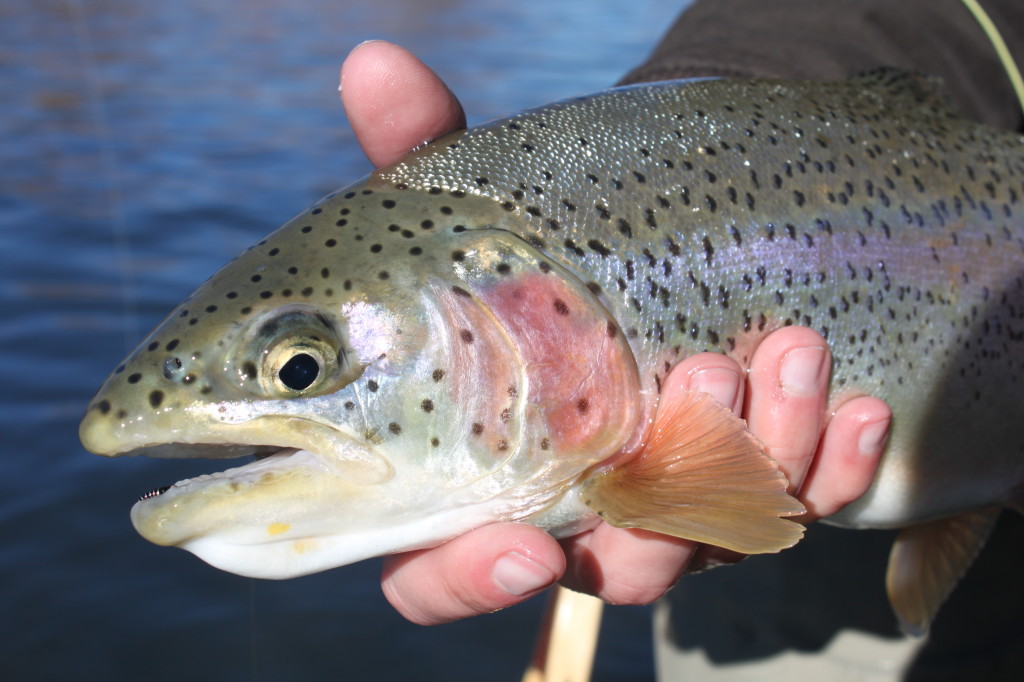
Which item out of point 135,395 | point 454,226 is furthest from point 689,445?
point 135,395

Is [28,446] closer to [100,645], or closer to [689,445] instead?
[100,645]

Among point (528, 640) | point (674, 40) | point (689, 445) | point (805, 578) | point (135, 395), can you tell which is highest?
point (674, 40)

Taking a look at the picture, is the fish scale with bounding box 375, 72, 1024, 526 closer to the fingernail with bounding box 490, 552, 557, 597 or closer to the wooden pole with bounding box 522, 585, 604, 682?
the fingernail with bounding box 490, 552, 557, 597

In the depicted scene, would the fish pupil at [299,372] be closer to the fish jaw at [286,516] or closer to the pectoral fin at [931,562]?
the fish jaw at [286,516]

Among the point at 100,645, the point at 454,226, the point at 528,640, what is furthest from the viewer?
the point at 528,640

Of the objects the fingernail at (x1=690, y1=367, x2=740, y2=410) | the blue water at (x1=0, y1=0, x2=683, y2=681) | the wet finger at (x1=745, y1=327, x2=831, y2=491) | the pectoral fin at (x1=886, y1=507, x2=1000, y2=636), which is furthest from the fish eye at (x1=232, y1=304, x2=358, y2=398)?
the blue water at (x1=0, y1=0, x2=683, y2=681)

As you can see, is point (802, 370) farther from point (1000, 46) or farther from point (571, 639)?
point (1000, 46)

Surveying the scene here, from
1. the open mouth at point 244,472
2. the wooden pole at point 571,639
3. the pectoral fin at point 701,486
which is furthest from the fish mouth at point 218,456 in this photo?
the wooden pole at point 571,639

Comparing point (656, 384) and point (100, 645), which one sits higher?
point (656, 384)
